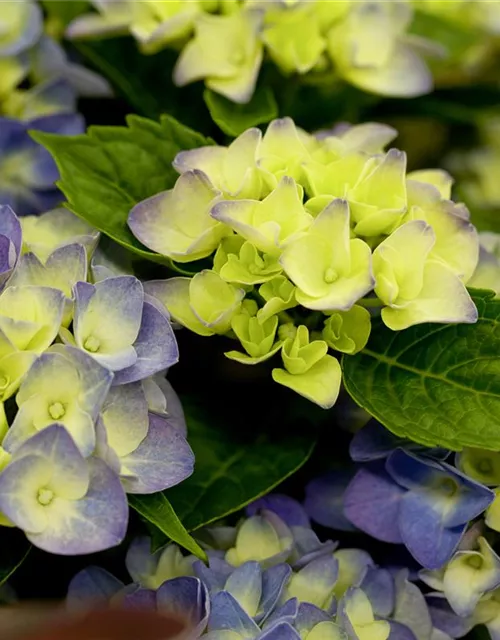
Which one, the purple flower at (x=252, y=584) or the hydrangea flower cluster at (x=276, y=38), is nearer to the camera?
the purple flower at (x=252, y=584)

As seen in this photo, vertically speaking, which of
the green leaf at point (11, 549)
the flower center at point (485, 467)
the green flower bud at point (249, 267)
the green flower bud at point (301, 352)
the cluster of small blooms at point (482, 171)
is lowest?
the cluster of small blooms at point (482, 171)

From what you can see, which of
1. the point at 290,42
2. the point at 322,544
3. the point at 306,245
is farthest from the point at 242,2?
the point at 322,544

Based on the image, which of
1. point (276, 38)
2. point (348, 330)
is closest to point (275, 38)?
point (276, 38)

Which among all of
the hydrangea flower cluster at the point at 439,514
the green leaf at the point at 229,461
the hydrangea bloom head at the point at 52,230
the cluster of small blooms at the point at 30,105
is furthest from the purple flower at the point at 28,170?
the hydrangea flower cluster at the point at 439,514

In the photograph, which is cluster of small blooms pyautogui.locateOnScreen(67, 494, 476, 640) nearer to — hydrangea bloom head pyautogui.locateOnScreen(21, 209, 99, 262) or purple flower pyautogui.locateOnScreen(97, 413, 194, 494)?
purple flower pyautogui.locateOnScreen(97, 413, 194, 494)

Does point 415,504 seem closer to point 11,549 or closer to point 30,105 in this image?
point 11,549

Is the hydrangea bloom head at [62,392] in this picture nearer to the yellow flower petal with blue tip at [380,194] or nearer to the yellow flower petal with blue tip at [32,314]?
the yellow flower petal with blue tip at [32,314]
